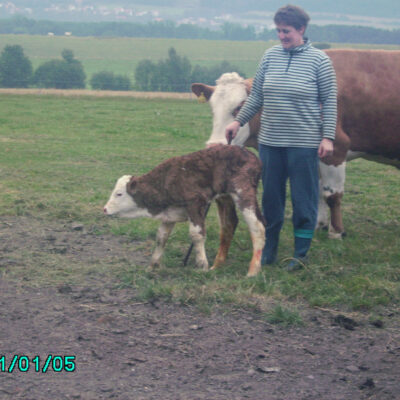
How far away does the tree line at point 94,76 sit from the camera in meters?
41.4

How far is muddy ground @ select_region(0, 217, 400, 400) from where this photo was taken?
12.6 feet

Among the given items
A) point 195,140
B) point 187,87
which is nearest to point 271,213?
point 195,140

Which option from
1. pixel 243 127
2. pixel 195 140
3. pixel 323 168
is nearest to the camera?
pixel 243 127

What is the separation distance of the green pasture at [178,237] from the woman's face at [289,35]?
6.52ft

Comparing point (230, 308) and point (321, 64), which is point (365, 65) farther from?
point (230, 308)

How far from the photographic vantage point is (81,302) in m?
5.30

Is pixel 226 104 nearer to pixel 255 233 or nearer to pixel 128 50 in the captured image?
pixel 255 233

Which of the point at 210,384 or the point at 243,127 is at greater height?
the point at 243,127

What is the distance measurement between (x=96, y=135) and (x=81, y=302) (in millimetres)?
12355

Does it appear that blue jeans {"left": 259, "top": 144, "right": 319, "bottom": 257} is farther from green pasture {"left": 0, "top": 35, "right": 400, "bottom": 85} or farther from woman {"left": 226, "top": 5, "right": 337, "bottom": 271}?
green pasture {"left": 0, "top": 35, "right": 400, "bottom": 85}

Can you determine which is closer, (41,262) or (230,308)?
(230,308)

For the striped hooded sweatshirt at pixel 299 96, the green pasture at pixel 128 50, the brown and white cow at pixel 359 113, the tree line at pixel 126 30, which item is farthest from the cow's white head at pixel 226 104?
the tree line at pixel 126 30

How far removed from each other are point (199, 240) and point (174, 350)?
1.80 meters

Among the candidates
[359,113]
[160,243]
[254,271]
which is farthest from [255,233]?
[359,113]
